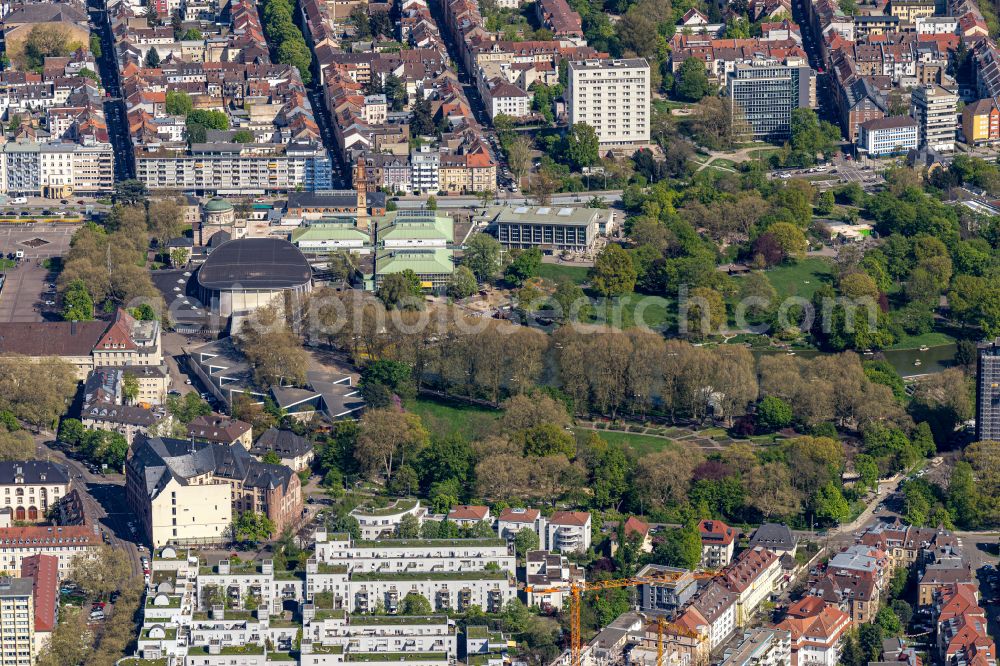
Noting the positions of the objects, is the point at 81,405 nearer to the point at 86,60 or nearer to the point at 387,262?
the point at 387,262

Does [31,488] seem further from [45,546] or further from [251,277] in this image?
[251,277]

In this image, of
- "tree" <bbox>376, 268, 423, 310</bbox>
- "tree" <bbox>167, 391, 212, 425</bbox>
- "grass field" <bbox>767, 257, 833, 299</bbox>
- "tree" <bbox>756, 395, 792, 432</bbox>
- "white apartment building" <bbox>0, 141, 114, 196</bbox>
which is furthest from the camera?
"white apartment building" <bbox>0, 141, 114, 196</bbox>

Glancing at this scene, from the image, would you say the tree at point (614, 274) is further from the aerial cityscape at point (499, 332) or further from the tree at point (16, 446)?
the tree at point (16, 446)

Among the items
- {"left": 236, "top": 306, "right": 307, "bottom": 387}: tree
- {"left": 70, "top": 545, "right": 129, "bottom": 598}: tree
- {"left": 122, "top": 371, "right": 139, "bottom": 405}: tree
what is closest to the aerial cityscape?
{"left": 70, "top": 545, "right": 129, "bottom": 598}: tree

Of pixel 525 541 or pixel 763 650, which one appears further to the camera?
pixel 525 541

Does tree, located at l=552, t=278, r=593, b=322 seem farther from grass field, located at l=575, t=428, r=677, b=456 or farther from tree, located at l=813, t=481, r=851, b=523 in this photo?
tree, located at l=813, t=481, r=851, b=523

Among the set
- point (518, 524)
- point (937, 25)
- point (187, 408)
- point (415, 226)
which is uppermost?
point (937, 25)

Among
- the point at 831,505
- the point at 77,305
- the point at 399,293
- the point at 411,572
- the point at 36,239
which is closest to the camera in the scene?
the point at 411,572

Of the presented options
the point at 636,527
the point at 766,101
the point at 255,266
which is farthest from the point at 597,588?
the point at 766,101
